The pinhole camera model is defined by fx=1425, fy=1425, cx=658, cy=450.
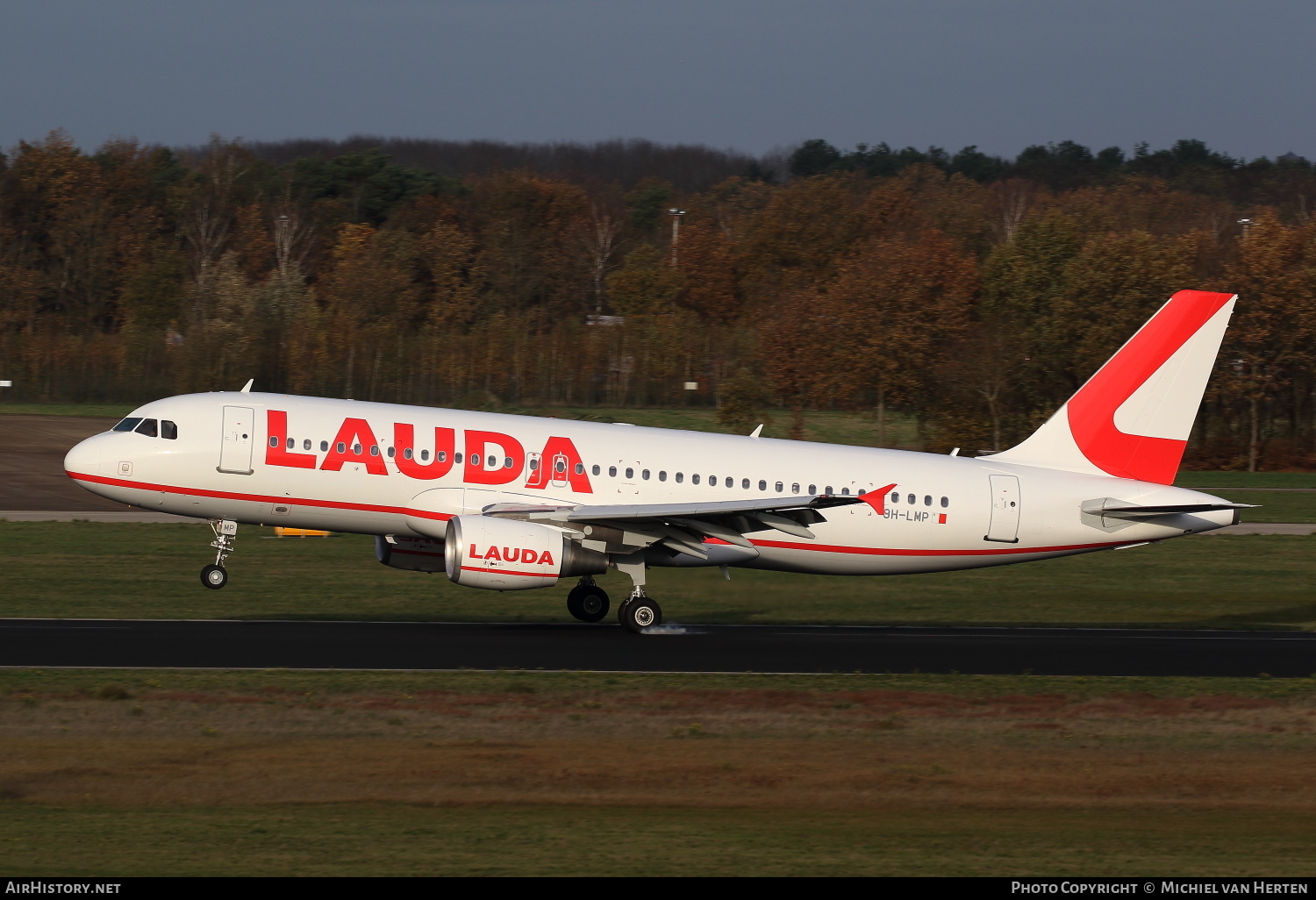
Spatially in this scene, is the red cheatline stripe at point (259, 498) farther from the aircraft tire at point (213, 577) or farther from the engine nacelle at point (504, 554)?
the engine nacelle at point (504, 554)

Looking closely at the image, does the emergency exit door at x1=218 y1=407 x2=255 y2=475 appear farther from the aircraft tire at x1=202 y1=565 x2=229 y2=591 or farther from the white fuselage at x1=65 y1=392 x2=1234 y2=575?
the aircraft tire at x1=202 y1=565 x2=229 y2=591

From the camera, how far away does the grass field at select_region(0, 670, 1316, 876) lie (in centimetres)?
1295

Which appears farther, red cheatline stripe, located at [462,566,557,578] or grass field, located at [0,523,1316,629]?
grass field, located at [0,523,1316,629]

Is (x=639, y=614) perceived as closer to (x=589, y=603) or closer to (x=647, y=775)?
(x=589, y=603)

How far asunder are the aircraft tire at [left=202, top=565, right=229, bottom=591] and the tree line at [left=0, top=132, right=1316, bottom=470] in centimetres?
4854

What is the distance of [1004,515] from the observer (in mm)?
29469

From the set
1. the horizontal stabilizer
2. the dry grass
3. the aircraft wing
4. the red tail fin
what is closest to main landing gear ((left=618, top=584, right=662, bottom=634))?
the aircraft wing

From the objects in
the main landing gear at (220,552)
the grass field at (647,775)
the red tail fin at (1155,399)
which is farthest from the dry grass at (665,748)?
the red tail fin at (1155,399)

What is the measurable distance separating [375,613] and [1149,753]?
16.6 meters

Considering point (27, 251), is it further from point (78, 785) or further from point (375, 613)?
point (78, 785)

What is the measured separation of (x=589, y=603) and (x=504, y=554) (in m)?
3.96

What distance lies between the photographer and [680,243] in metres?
123

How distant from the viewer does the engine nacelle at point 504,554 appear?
2489 centimetres

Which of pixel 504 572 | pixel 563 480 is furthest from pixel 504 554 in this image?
pixel 563 480
